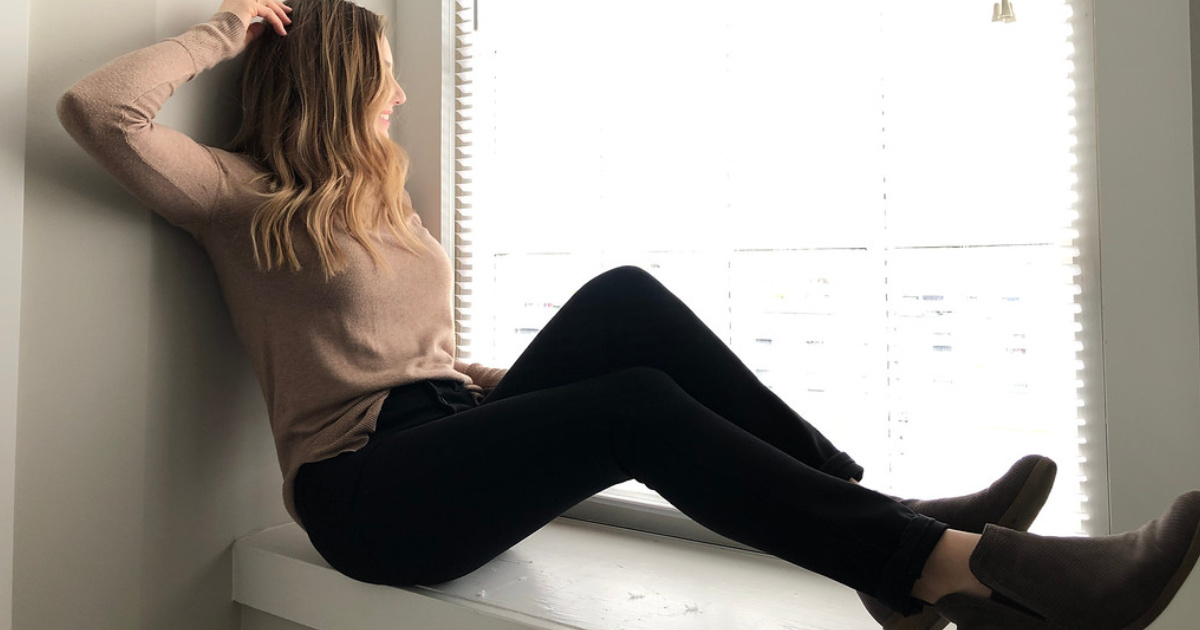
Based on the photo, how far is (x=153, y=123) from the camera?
4.16 feet

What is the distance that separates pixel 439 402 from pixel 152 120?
2.26 ft

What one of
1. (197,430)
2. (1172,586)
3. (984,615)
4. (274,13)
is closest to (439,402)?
(197,430)

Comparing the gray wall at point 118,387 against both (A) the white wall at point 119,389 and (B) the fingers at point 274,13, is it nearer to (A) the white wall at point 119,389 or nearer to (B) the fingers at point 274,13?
(A) the white wall at point 119,389

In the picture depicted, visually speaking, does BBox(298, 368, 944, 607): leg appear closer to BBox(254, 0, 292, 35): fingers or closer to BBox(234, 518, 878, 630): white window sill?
BBox(234, 518, 878, 630): white window sill

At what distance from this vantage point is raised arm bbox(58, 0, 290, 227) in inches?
46.5

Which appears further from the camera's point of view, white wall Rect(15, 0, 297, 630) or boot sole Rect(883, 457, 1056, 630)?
white wall Rect(15, 0, 297, 630)

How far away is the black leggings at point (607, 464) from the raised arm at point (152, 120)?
516 mm

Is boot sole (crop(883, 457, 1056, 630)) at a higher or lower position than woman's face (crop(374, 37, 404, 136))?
lower

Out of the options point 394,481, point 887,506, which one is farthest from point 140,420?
point 887,506

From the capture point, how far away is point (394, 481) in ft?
3.98

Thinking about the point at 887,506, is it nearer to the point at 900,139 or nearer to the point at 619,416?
the point at 619,416

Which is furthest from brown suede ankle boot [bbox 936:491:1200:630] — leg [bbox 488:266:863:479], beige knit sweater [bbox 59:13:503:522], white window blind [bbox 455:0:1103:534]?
beige knit sweater [bbox 59:13:503:522]

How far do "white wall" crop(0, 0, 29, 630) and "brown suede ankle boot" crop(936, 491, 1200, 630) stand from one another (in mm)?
1372

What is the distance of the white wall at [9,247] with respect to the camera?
3.83 ft
